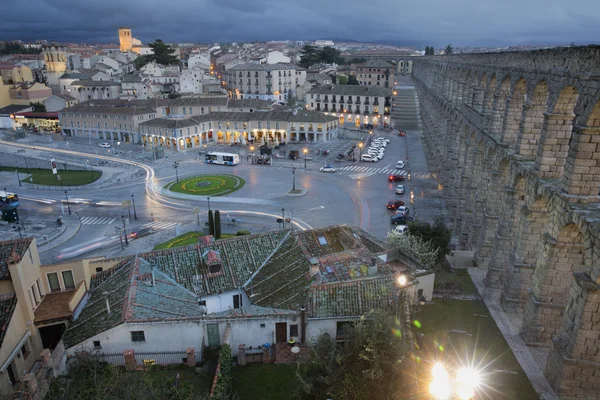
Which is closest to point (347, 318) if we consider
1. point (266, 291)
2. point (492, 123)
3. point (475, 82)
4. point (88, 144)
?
point (266, 291)

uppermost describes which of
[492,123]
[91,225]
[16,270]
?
[492,123]

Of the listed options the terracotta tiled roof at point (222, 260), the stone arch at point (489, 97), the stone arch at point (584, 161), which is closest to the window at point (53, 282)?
the terracotta tiled roof at point (222, 260)

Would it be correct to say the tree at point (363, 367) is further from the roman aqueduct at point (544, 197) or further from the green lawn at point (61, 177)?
the green lawn at point (61, 177)

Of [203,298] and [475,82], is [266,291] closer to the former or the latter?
[203,298]

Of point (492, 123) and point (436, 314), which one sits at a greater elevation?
point (492, 123)

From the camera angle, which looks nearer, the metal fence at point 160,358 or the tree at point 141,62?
the metal fence at point 160,358

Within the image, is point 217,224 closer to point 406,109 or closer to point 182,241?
point 182,241
